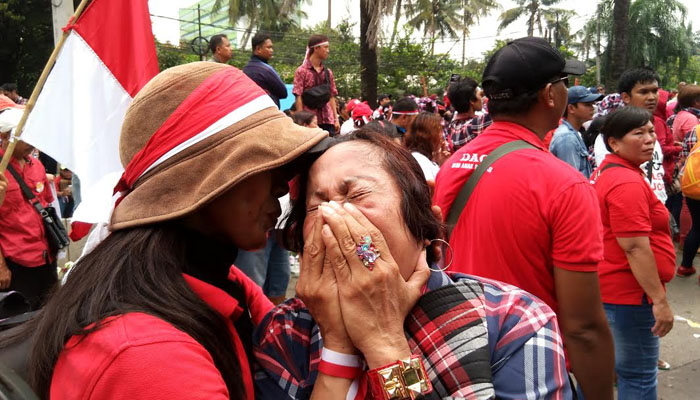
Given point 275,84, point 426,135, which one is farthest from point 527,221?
point 275,84

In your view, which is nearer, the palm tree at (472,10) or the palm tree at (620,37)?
the palm tree at (620,37)

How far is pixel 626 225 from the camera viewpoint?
10.7ft


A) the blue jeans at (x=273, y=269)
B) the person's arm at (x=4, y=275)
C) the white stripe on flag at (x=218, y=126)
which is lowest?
the blue jeans at (x=273, y=269)

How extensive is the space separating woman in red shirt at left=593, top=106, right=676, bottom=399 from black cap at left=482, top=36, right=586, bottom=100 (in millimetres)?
1131

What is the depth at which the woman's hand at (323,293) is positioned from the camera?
1.32 m

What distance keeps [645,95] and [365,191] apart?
5639 millimetres

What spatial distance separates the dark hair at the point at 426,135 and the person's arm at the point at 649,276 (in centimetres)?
242

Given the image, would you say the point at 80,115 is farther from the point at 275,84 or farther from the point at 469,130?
the point at 469,130

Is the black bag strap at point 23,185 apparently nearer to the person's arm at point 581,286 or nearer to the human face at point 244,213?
the human face at point 244,213

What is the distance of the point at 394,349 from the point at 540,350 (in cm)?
36

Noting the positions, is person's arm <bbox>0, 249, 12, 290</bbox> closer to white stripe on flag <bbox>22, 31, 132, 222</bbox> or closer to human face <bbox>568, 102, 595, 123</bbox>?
white stripe on flag <bbox>22, 31, 132, 222</bbox>

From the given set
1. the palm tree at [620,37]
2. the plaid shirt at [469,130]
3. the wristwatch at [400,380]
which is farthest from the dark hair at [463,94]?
the palm tree at [620,37]

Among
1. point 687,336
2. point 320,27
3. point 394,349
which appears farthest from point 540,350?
point 320,27

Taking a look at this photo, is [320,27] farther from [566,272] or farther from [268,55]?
[566,272]
